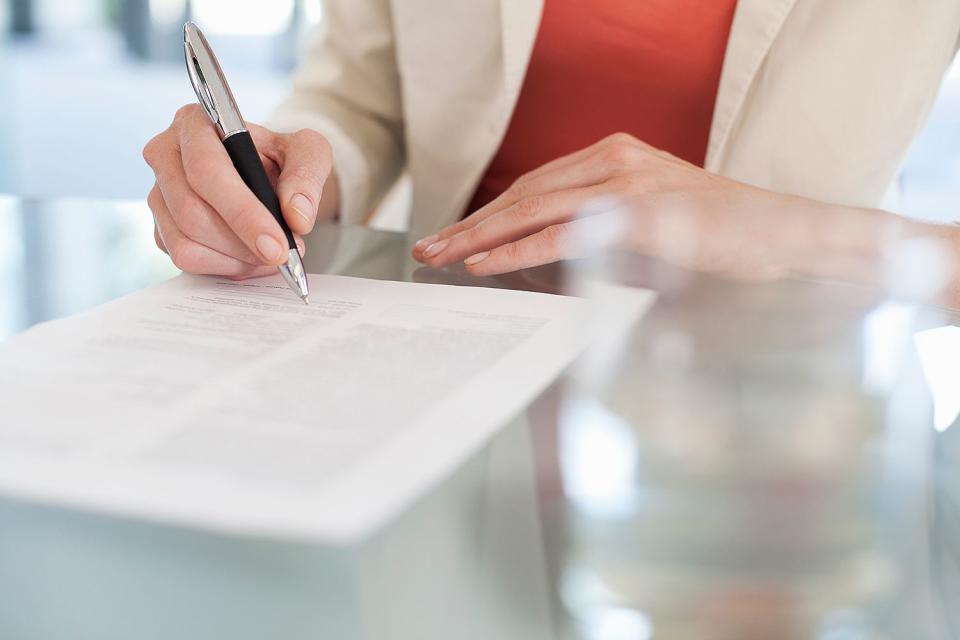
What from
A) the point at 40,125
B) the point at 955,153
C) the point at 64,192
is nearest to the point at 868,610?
the point at 955,153

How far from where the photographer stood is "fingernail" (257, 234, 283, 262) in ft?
1.93

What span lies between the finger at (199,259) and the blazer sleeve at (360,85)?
1.30ft

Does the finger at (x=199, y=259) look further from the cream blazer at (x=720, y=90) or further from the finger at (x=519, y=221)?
the cream blazer at (x=720, y=90)

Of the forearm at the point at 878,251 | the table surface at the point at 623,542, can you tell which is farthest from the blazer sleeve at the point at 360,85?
the table surface at the point at 623,542

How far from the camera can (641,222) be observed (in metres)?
0.68

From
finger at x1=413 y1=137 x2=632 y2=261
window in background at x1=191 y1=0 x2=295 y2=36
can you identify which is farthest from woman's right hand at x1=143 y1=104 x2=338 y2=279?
window in background at x1=191 y1=0 x2=295 y2=36

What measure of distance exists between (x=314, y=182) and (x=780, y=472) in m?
0.40

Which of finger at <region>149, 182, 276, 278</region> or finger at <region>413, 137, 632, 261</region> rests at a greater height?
finger at <region>413, 137, 632, 261</region>

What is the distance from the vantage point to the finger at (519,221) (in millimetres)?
692

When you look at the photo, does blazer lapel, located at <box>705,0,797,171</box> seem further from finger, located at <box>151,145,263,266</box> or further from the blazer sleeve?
finger, located at <box>151,145,263,266</box>

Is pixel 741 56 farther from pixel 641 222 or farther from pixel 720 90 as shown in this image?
pixel 641 222

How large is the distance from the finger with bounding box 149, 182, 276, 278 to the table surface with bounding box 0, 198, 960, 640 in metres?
0.27

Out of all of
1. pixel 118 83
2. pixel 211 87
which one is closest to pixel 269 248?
pixel 211 87

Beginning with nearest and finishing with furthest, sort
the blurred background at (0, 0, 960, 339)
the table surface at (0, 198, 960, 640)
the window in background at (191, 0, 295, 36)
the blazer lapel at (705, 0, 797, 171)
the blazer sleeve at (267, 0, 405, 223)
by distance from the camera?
1. the table surface at (0, 198, 960, 640)
2. the blazer lapel at (705, 0, 797, 171)
3. the blazer sleeve at (267, 0, 405, 223)
4. the blurred background at (0, 0, 960, 339)
5. the window in background at (191, 0, 295, 36)
